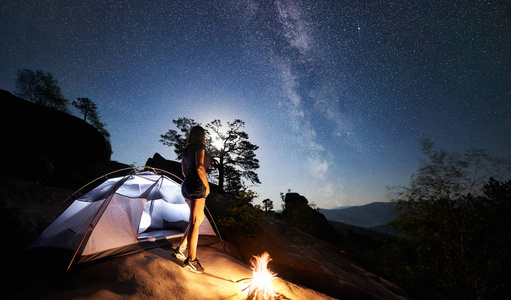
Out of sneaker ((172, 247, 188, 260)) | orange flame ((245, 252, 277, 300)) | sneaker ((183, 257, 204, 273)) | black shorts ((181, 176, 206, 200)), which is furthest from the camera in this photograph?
sneaker ((172, 247, 188, 260))

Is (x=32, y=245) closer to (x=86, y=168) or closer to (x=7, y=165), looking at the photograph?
(x=7, y=165)

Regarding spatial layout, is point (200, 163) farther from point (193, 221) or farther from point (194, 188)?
point (193, 221)

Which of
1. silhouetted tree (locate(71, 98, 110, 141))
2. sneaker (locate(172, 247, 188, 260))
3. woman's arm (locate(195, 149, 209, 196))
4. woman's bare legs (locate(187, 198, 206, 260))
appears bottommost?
sneaker (locate(172, 247, 188, 260))

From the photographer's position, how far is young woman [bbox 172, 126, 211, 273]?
10.8 feet

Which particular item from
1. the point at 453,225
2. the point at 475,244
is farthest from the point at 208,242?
the point at 475,244

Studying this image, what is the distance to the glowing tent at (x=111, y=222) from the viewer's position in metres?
3.42

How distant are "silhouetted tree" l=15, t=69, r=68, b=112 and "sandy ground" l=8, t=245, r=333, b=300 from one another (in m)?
34.7

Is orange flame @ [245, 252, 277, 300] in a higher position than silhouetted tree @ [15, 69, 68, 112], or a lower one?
lower

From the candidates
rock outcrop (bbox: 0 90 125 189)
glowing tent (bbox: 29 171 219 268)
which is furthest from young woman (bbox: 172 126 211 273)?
rock outcrop (bbox: 0 90 125 189)

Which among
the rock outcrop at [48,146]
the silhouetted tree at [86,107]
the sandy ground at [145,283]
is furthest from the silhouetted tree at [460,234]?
the silhouetted tree at [86,107]

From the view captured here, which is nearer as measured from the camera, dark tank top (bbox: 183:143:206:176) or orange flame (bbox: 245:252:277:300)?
orange flame (bbox: 245:252:277:300)

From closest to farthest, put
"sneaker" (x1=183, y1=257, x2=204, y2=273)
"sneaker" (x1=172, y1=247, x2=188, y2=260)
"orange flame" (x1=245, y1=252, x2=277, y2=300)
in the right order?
"orange flame" (x1=245, y1=252, x2=277, y2=300)
"sneaker" (x1=183, y1=257, x2=204, y2=273)
"sneaker" (x1=172, y1=247, x2=188, y2=260)

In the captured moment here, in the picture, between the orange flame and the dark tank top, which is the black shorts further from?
the orange flame

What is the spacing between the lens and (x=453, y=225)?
898 cm
